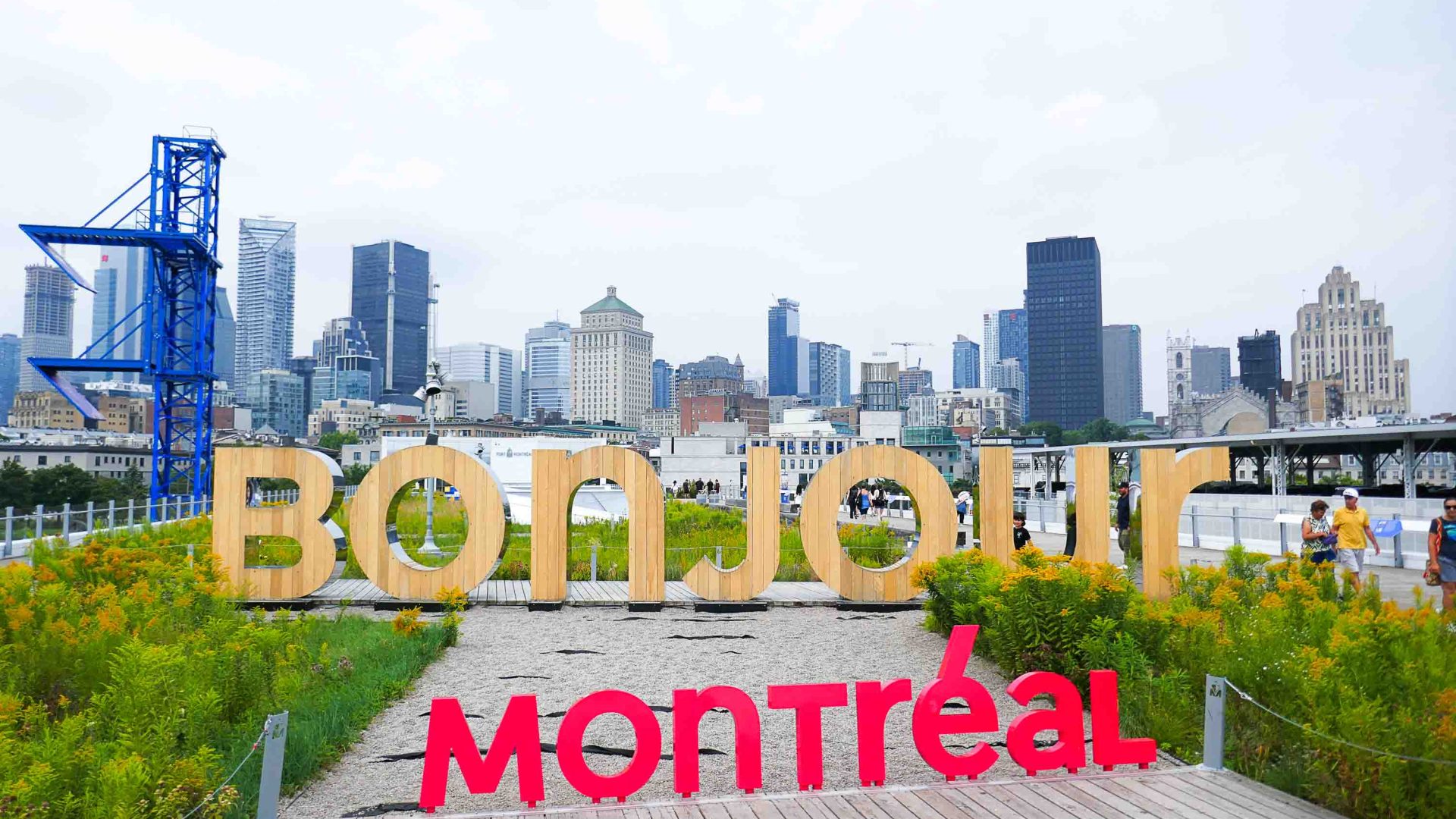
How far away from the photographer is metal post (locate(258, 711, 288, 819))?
19.7ft

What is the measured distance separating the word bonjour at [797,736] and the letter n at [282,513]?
1004cm

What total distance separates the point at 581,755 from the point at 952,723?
8.89ft

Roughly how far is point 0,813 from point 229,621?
4.32 meters

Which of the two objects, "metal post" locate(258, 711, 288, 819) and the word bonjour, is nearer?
"metal post" locate(258, 711, 288, 819)

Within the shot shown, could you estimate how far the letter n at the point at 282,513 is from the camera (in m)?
15.8

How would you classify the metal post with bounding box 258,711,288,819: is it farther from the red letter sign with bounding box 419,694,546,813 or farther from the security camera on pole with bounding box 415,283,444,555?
the security camera on pole with bounding box 415,283,444,555

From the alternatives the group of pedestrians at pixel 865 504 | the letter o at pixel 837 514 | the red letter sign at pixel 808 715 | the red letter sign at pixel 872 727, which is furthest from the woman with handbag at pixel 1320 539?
the group of pedestrians at pixel 865 504

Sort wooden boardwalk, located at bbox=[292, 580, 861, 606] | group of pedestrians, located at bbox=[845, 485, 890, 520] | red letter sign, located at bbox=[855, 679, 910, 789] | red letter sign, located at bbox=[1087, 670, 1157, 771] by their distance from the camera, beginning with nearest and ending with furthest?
red letter sign, located at bbox=[855, 679, 910, 789] < red letter sign, located at bbox=[1087, 670, 1157, 771] < wooden boardwalk, located at bbox=[292, 580, 861, 606] < group of pedestrians, located at bbox=[845, 485, 890, 520]

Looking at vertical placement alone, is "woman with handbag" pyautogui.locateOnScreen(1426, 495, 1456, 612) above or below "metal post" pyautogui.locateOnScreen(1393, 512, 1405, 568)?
above

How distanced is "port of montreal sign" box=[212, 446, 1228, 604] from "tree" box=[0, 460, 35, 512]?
126 ft

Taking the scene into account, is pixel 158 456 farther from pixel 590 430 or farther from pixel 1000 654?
pixel 590 430

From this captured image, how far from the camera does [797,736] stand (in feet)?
22.6

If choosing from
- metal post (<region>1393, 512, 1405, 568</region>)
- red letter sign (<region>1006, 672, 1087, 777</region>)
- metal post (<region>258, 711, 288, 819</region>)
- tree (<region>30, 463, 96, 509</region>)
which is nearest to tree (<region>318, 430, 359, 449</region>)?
tree (<region>30, 463, 96, 509</region>)

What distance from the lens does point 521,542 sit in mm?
20891
